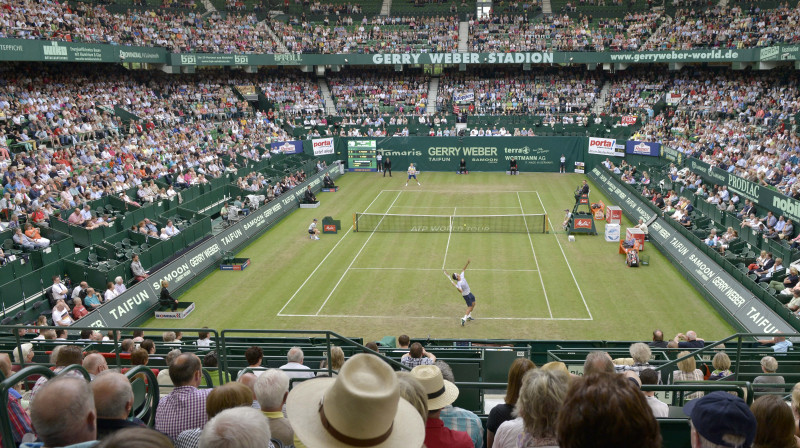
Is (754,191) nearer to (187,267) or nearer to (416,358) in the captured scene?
(416,358)

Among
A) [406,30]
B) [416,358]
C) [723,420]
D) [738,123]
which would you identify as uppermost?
[406,30]

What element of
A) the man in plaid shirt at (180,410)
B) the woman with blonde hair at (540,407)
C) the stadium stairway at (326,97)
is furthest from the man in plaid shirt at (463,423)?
the stadium stairway at (326,97)

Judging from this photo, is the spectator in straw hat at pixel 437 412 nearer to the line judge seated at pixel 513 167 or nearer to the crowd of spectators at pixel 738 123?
the crowd of spectators at pixel 738 123

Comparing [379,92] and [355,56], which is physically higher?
[355,56]

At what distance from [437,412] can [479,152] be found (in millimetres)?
44041

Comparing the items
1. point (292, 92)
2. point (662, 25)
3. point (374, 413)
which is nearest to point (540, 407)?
point (374, 413)

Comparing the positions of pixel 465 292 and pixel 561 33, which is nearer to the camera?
pixel 465 292

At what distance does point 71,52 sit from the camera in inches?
1556

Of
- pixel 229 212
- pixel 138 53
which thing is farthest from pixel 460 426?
pixel 138 53

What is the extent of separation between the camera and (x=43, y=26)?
3903 cm

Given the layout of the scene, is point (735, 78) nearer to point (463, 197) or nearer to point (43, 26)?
point (463, 197)

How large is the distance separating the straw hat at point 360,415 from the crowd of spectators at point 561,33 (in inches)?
2159

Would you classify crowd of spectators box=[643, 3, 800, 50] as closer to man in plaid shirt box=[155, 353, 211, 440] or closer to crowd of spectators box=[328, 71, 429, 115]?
crowd of spectators box=[328, 71, 429, 115]

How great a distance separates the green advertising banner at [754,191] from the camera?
22781mm
